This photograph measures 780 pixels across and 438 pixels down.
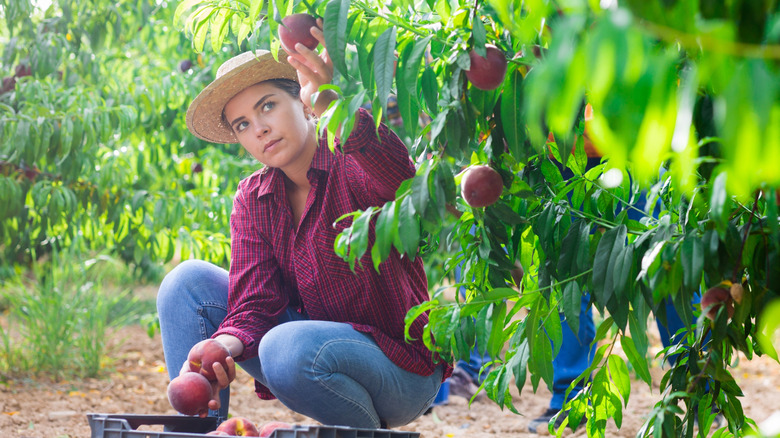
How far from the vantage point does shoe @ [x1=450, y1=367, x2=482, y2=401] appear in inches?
128

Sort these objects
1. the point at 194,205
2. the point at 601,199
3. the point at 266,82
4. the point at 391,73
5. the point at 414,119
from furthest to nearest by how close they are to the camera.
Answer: the point at 194,205 → the point at 266,82 → the point at 601,199 → the point at 414,119 → the point at 391,73

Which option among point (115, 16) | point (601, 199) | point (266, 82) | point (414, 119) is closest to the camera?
point (414, 119)

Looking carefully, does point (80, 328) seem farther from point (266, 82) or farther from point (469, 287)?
point (469, 287)

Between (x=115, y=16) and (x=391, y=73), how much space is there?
2804 millimetres

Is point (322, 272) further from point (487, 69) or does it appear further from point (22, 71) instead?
point (22, 71)

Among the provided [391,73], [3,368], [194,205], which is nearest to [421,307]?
[391,73]

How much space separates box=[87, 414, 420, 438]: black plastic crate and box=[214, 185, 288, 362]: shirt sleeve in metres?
0.23

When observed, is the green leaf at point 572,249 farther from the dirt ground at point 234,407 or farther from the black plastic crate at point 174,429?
the dirt ground at point 234,407

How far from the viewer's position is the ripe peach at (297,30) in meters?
1.21

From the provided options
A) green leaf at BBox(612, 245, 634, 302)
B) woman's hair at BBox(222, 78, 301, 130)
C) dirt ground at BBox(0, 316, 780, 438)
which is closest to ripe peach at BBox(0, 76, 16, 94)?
dirt ground at BBox(0, 316, 780, 438)

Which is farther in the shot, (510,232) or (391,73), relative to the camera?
(510,232)

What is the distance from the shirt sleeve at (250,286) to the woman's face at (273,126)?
195 millimetres

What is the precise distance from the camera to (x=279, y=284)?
1.90 m

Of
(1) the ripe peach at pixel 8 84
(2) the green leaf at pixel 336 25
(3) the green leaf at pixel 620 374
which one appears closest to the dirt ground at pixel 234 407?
(3) the green leaf at pixel 620 374
